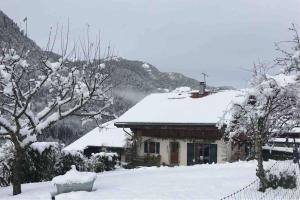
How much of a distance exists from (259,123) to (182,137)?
16.4 meters

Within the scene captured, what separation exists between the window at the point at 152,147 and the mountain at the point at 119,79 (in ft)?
15.9

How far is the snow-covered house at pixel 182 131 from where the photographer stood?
29.4 m

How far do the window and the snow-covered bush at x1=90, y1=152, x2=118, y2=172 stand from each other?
6656mm

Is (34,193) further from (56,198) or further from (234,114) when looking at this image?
(234,114)

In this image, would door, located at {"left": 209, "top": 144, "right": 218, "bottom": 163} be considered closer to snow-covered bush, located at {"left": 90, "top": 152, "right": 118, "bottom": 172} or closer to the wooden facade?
the wooden facade

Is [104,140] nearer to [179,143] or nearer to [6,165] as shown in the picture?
[179,143]

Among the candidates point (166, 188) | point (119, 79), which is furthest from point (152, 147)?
point (166, 188)

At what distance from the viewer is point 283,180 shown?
47.2 feet

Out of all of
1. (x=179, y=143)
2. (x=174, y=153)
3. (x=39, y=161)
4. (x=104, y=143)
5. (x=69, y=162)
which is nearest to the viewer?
(x=39, y=161)

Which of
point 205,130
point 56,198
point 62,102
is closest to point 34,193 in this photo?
point 56,198

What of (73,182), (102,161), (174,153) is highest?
A: (174,153)

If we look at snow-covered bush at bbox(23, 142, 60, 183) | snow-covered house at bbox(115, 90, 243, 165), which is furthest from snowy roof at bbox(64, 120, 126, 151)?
snow-covered bush at bbox(23, 142, 60, 183)

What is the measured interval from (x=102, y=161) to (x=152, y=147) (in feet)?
26.3

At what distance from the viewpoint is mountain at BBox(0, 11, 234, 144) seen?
1831 cm
